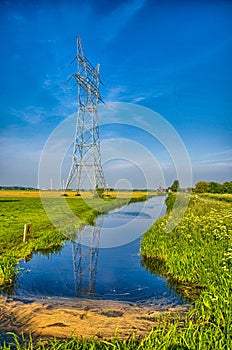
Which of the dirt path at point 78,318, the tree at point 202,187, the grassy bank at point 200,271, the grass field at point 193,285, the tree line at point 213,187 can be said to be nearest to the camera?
the grass field at point 193,285

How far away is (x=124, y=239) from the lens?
65.5 ft

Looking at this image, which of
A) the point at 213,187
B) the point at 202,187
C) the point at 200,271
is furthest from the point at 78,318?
the point at 202,187

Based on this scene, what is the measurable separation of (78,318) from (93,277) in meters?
3.89

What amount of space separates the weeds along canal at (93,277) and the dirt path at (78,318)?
57 cm

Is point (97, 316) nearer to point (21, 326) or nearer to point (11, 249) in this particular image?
point (21, 326)

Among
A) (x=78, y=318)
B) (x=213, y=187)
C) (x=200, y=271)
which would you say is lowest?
(x=78, y=318)

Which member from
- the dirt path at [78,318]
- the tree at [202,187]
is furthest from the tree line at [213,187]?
the dirt path at [78,318]

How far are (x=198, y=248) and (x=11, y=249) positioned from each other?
7769 mm

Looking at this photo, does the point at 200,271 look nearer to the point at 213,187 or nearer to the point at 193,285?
the point at 193,285

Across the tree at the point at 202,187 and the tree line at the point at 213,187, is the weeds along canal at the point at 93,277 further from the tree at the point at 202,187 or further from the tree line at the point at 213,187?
the tree at the point at 202,187

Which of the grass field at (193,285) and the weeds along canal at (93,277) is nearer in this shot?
the grass field at (193,285)

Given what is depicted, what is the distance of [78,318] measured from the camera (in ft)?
24.8

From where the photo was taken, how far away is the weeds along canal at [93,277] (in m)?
9.37

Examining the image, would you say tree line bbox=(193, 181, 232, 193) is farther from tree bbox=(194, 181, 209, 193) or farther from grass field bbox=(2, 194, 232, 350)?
grass field bbox=(2, 194, 232, 350)
